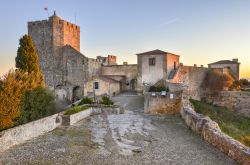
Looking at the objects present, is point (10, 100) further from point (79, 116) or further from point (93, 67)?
point (93, 67)

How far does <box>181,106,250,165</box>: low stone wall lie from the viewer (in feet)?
30.7

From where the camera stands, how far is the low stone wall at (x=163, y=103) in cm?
2075

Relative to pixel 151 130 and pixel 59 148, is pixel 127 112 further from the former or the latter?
pixel 59 148

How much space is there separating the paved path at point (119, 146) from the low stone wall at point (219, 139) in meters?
0.27

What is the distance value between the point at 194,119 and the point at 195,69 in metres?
23.9

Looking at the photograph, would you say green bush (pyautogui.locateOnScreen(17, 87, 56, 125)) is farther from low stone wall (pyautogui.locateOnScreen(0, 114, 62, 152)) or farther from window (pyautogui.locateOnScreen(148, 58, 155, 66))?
window (pyautogui.locateOnScreen(148, 58, 155, 66))

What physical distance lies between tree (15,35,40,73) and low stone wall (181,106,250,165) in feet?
43.6

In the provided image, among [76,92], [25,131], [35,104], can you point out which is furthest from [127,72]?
[25,131]

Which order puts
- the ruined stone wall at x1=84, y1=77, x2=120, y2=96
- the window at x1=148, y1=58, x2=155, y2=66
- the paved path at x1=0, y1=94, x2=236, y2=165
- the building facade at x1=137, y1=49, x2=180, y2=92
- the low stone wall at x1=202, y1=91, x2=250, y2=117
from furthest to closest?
the low stone wall at x1=202, y1=91, x2=250, y2=117 < the ruined stone wall at x1=84, y1=77, x2=120, y2=96 < the window at x1=148, y1=58, x2=155, y2=66 < the building facade at x1=137, y1=49, x2=180, y2=92 < the paved path at x1=0, y1=94, x2=236, y2=165

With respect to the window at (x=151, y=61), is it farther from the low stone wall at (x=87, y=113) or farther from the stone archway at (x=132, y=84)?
the low stone wall at (x=87, y=113)

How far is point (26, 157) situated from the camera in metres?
10.3

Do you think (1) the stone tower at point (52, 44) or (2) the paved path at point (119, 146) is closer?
(2) the paved path at point (119, 146)

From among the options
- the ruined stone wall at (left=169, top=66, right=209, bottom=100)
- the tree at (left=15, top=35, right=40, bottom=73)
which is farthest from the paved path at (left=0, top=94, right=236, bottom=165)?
the ruined stone wall at (left=169, top=66, right=209, bottom=100)

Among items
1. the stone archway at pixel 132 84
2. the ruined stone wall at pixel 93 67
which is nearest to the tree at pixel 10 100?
the ruined stone wall at pixel 93 67
